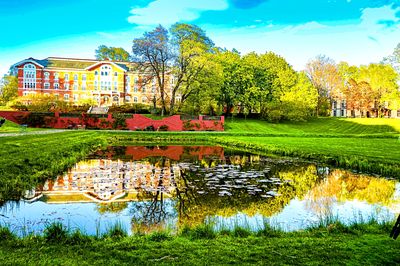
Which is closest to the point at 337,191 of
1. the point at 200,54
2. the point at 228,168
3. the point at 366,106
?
the point at 228,168

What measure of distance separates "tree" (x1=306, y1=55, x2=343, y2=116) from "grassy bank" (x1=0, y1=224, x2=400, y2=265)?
69.8 metres

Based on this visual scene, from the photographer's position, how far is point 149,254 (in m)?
4.98

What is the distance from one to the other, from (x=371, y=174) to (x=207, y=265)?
12086 millimetres

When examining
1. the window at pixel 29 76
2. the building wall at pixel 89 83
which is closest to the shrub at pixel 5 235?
the building wall at pixel 89 83

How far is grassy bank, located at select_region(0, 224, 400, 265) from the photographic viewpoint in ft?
15.5

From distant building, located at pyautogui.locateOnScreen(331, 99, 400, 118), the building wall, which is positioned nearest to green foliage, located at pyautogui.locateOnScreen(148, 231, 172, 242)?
the building wall

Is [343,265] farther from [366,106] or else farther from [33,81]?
[33,81]

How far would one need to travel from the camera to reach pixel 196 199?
9.55 meters

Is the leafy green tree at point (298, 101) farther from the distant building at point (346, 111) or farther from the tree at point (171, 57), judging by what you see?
the distant building at point (346, 111)

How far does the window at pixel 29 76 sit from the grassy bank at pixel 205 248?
81.2 m

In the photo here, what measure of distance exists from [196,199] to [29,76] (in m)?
80.0

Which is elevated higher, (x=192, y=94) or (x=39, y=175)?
(x=192, y=94)

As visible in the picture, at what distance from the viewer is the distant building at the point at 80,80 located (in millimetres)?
78000

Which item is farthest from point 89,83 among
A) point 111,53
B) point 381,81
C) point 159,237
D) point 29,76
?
point 159,237
